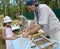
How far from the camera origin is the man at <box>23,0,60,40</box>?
284cm

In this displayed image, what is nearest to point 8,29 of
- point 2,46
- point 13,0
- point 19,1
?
point 2,46

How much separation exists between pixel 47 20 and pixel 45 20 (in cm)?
7

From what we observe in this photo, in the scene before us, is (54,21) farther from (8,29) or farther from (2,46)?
(2,46)

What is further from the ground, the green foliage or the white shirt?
the white shirt

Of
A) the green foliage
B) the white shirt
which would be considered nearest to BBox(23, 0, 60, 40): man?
the white shirt

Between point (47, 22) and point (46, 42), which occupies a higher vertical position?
point (47, 22)

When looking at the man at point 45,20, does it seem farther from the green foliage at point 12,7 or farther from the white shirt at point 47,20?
the green foliage at point 12,7

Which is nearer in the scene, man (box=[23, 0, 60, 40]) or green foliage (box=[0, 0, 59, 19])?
man (box=[23, 0, 60, 40])

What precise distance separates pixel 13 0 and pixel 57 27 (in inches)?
1270

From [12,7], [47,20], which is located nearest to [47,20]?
[47,20]

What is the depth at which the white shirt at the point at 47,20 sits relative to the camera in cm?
286

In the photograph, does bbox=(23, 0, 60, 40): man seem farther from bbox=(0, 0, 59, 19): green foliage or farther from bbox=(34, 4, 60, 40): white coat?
bbox=(0, 0, 59, 19): green foliage

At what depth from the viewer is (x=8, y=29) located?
5.25m

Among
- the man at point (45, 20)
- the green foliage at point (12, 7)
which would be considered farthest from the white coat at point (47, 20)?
the green foliage at point (12, 7)
